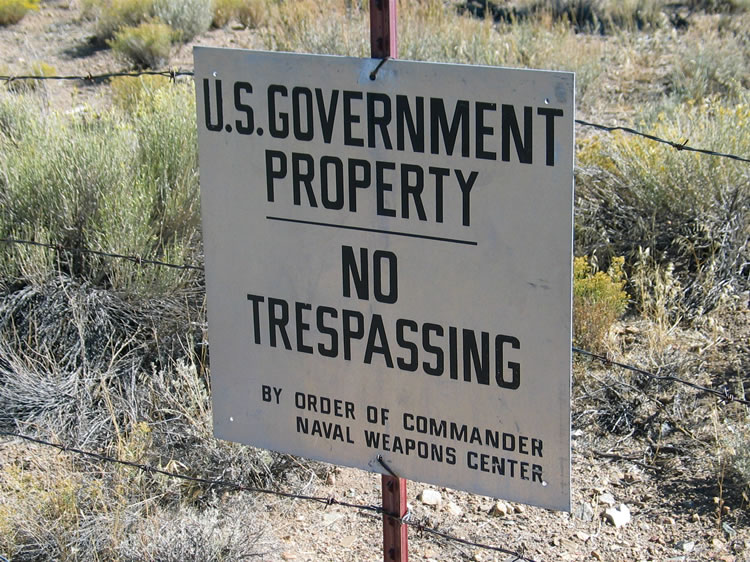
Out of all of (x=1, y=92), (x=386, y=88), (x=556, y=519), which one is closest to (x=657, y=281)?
(x=556, y=519)

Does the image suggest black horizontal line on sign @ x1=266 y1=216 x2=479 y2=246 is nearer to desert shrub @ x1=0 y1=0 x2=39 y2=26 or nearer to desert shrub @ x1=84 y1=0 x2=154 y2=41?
desert shrub @ x1=84 y1=0 x2=154 y2=41

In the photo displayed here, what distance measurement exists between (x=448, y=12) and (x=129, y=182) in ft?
22.2

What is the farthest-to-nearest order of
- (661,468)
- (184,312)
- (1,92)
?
(1,92) < (184,312) < (661,468)

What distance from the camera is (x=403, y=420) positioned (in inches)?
103

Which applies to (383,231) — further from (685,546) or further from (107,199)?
(107,199)

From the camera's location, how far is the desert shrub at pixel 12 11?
47.3 feet

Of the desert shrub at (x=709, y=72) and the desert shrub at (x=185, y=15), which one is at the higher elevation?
the desert shrub at (x=185, y=15)

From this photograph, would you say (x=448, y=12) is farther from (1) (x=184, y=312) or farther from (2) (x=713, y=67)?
(1) (x=184, y=312)

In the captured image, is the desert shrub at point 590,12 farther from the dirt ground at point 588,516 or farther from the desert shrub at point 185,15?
the dirt ground at point 588,516

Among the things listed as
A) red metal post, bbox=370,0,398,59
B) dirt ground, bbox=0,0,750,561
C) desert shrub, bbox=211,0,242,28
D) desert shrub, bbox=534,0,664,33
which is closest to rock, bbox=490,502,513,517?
dirt ground, bbox=0,0,750,561

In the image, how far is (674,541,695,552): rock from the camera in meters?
3.77

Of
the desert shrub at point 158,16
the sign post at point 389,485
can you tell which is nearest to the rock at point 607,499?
the sign post at point 389,485

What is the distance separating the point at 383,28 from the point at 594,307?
9.44 ft

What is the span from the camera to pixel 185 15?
13.0 meters
